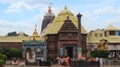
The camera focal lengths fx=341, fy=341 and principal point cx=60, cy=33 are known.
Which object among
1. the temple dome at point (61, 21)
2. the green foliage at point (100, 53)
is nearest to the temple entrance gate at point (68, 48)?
the green foliage at point (100, 53)

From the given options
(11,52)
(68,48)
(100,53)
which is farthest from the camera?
(68,48)

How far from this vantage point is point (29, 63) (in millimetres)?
49844

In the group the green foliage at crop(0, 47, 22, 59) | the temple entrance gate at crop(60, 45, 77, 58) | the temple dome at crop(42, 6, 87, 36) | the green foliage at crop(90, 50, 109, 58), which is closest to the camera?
the green foliage at crop(0, 47, 22, 59)

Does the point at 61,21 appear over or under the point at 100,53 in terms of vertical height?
over

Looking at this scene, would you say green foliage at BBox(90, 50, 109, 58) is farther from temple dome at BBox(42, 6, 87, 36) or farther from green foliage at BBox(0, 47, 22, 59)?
green foliage at BBox(0, 47, 22, 59)

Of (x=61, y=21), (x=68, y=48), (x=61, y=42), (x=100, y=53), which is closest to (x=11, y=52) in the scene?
(x=61, y=42)

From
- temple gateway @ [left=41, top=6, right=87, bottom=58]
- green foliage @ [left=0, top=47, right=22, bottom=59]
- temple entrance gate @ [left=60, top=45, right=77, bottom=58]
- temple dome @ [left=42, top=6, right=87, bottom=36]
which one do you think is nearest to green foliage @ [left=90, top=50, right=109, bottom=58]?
temple gateway @ [left=41, top=6, right=87, bottom=58]

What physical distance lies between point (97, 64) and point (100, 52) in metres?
29.0

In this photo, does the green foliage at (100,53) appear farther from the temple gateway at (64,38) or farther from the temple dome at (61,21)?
the temple dome at (61,21)

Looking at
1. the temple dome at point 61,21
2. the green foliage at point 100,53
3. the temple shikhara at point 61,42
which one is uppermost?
the temple dome at point 61,21

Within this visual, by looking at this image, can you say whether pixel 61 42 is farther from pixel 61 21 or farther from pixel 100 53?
pixel 100 53

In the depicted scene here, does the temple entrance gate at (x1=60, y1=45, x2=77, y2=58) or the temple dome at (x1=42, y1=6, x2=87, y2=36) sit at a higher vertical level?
the temple dome at (x1=42, y1=6, x2=87, y2=36)

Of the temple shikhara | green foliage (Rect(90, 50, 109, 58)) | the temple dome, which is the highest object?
the temple dome

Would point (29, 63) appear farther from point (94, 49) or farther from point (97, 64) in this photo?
point (94, 49)
